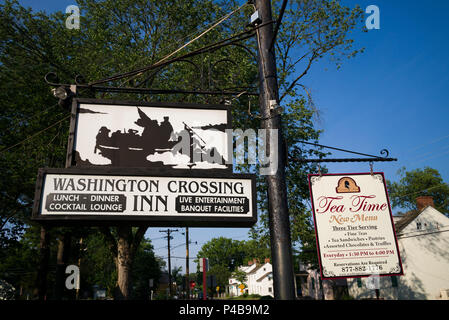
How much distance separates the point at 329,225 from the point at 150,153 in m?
2.44

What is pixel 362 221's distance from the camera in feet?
12.7

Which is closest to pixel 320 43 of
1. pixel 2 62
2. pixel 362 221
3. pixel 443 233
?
pixel 362 221

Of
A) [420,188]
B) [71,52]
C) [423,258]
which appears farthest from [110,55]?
[420,188]

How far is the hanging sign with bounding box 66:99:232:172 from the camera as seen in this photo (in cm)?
355

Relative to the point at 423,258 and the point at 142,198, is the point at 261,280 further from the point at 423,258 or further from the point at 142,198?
the point at 142,198

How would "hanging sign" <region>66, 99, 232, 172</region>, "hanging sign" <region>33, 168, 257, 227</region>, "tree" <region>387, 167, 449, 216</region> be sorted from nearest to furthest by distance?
"hanging sign" <region>33, 168, 257, 227</region>
"hanging sign" <region>66, 99, 232, 172</region>
"tree" <region>387, 167, 449, 216</region>

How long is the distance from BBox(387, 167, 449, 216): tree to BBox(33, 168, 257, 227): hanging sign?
58971 mm

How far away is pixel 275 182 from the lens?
3.55m

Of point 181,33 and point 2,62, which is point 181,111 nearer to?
point 181,33

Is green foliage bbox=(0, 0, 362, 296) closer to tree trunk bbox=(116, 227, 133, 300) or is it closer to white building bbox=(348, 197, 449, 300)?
tree trunk bbox=(116, 227, 133, 300)

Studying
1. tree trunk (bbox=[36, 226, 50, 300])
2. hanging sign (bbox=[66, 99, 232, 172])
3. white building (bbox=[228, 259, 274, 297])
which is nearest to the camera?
Answer: hanging sign (bbox=[66, 99, 232, 172])

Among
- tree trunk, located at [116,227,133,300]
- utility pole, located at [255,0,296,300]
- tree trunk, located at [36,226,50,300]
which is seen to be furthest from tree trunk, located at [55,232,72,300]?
utility pole, located at [255,0,296,300]
